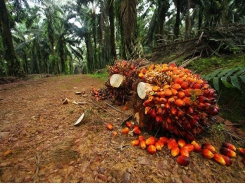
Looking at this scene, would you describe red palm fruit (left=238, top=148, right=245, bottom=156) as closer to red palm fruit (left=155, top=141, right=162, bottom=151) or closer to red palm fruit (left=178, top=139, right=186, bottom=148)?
red palm fruit (left=178, top=139, right=186, bottom=148)

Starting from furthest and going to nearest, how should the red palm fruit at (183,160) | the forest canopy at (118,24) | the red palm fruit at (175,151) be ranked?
the forest canopy at (118,24)
the red palm fruit at (175,151)
the red palm fruit at (183,160)

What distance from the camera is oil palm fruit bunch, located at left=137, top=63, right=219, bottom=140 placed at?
1.42 m

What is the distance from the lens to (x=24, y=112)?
2295mm

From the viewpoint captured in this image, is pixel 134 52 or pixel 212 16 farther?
pixel 212 16

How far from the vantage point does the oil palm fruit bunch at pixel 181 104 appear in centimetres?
142

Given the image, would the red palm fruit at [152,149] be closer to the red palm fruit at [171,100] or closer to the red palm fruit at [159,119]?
the red palm fruit at [159,119]

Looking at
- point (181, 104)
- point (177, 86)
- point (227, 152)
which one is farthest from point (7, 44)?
point (227, 152)

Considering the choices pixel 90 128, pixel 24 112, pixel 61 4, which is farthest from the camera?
pixel 61 4

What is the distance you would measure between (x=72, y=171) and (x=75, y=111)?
1.23 meters

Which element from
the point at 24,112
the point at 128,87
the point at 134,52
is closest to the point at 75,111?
the point at 24,112

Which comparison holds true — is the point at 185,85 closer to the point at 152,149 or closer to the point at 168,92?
the point at 168,92

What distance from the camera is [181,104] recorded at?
139 cm

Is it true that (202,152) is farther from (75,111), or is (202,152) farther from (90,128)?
(75,111)

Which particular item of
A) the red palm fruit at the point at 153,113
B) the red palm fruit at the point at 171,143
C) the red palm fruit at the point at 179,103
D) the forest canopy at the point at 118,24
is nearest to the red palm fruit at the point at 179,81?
the red palm fruit at the point at 179,103
